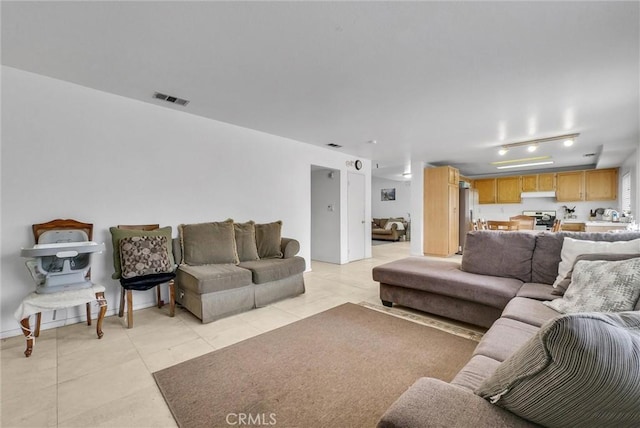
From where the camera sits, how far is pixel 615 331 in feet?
2.00

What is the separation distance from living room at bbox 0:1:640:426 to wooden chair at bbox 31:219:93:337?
0.10 metres

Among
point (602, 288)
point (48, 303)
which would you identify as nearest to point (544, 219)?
point (602, 288)

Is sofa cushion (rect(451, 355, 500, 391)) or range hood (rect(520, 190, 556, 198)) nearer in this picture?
sofa cushion (rect(451, 355, 500, 391))

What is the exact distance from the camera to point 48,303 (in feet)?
7.31

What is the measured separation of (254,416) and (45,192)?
2.85 metres

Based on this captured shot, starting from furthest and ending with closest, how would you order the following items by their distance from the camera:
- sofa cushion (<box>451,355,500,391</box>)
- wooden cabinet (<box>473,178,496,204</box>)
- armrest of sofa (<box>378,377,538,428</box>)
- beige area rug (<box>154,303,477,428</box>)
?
wooden cabinet (<box>473,178,496,204</box>), beige area rug (<box>154,303,477,428</box>), sofa cushion (<box>451,355,500,391</box>), armrest of sofa (<box>378,377,538,428</box>)

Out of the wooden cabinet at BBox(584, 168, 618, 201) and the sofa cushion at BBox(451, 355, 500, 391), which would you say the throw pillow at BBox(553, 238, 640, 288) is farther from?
the wooden cabinet at BBox(584, 168, 618, 201)

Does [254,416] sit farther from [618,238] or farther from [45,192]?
[618,238]

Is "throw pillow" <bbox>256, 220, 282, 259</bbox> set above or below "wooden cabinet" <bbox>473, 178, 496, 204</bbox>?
below

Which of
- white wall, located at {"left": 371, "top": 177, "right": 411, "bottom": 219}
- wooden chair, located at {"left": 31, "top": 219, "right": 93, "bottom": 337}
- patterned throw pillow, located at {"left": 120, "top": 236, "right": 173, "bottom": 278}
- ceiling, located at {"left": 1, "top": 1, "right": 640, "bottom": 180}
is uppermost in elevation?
ceiling, located at {"left": 1, "top": 1, "right": 640, "bottom": 180}

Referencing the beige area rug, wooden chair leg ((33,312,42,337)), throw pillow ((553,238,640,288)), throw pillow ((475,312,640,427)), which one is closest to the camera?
throw pillow ((475,312,640,427))

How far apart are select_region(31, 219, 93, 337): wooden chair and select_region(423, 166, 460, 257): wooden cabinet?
21.0ft

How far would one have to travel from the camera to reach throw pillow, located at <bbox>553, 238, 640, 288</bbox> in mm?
2098

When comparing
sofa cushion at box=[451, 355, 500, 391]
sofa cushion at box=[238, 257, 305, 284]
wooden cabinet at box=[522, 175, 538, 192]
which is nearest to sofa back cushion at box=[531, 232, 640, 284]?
sofa cushion at box=[451, 355, 500, 391]
